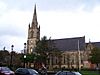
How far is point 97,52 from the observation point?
129 meters

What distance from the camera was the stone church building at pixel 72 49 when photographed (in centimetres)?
15125

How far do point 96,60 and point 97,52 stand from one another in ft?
11.5

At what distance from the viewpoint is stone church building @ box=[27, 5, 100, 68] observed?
5955 inches

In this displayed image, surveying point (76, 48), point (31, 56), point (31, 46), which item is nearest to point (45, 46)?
point (31, 56)

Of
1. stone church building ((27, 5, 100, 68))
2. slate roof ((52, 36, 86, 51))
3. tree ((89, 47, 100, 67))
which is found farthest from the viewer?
slate roof ((52, 36, 86, 51))

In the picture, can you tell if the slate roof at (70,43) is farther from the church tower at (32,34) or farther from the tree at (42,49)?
the tree at (42,49)

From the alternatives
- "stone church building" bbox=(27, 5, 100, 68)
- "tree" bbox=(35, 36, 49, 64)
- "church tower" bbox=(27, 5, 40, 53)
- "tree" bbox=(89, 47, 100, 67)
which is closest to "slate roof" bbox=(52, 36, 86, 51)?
"stone church building" bbox=(27, 5, 100, 68)

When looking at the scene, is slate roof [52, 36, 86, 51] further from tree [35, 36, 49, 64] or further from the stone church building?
tree [35, 36, 49, 64]

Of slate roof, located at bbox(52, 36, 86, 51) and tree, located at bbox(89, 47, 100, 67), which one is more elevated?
slate roof, located at bbox(52, 36, 86, 51)

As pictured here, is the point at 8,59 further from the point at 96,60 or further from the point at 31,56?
the point at 96,60

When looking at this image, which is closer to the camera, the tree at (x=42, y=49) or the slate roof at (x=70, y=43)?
the tree at (x=42, y=49)

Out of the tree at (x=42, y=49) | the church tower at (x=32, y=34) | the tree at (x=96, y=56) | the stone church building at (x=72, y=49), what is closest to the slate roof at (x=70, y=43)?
the stone church building at (x=72, y=49)

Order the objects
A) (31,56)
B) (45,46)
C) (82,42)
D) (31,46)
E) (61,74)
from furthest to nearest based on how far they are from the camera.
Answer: (31,46), (82,42), (31,56), (45,46), (61,74)

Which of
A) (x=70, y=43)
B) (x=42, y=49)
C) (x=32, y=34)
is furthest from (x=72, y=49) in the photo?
(x=42, y=49)
